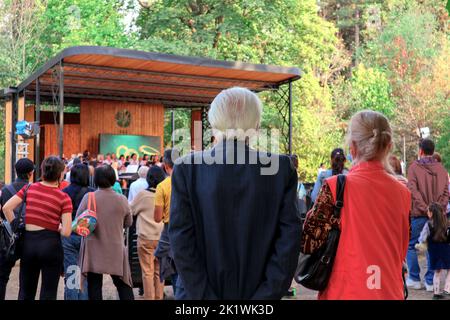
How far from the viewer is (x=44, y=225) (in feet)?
16.9

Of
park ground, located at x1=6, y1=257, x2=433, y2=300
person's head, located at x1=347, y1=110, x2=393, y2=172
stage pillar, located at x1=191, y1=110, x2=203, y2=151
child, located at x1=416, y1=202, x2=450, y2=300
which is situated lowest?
park ground, located at x1=6, y1=257, x2=433, y2=300

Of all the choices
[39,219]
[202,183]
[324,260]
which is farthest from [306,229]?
[39,219]

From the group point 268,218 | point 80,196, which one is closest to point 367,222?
point 268,218

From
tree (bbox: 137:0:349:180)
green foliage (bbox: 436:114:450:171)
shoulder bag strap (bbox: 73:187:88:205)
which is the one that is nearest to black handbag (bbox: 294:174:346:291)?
shoulder bag strap (bbox: 73:187:88:205)

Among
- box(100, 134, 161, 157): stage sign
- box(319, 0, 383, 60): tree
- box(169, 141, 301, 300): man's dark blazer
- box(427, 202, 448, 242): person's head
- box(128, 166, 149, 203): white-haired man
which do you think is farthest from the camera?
box(319, 0, 383, 60): tree

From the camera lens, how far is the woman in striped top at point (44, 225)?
5.13m

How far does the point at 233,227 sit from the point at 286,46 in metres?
24.2

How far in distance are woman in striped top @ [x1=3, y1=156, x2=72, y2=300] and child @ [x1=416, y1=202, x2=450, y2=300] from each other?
445 centimetres

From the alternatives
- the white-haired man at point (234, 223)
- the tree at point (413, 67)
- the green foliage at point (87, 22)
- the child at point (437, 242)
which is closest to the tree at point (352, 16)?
the tree at point (413, 67)

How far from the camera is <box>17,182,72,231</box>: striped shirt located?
5.13m

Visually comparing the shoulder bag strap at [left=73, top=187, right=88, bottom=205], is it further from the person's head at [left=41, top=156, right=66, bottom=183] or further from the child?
the child

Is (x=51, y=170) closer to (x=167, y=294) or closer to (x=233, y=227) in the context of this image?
(x=233, y=227)
